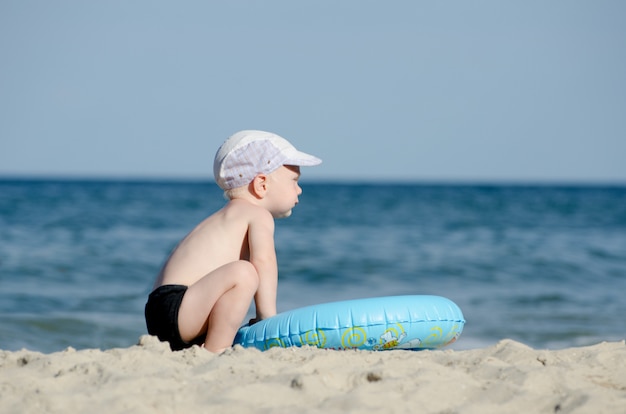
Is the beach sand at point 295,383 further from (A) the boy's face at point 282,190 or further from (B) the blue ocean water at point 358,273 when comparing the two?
(B) the blue ocean water at point 358,273

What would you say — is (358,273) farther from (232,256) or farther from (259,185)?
(232,256)

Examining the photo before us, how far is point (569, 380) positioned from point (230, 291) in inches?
59.1

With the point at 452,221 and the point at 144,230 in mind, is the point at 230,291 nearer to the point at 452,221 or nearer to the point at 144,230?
the point at 144,230

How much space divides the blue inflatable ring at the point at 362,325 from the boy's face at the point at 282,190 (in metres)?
0.67

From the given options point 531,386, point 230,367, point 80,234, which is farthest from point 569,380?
point 80,234

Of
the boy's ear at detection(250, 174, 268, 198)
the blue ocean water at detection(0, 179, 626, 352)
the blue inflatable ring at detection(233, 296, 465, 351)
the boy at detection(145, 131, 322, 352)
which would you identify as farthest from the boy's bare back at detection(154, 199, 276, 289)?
the blue ocean water at detection(0, 179, 626, 352)

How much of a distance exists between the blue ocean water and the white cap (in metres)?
3.12

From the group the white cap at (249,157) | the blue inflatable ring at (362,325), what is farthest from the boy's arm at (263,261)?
the white cap at (249,157)

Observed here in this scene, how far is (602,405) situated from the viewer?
280 cm

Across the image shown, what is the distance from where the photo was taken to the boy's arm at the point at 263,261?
12.8 ft

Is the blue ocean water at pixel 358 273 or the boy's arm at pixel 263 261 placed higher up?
the boy's arm at pixel 263 261

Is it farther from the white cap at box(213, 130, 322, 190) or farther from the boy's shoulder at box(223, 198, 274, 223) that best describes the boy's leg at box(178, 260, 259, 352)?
the white cap at box(213, 130, 322, 190)

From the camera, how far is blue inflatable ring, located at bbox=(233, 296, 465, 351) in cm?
370

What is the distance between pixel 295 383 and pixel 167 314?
1063mm
